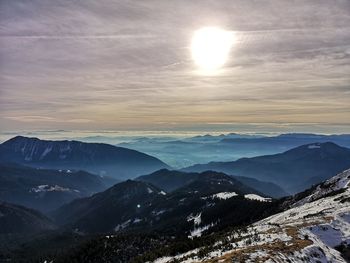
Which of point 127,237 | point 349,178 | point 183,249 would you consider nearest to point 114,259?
point 127,237

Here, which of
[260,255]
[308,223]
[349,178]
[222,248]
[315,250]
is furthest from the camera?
[349,178]

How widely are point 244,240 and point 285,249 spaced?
31.6 feet

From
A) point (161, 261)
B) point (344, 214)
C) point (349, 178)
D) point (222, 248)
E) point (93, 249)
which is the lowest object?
point (93, 249)

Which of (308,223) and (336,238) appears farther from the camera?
(308,223)

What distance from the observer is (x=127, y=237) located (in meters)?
147

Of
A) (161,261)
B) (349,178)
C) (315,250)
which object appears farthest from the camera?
(349,178)

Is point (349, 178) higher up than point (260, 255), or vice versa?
point (349, 178)

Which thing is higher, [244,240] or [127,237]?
[244,240]

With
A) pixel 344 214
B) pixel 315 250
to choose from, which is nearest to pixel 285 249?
pixel 315 250

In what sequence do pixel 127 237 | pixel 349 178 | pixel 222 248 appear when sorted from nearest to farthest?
pixel 222 248 < pixel 349 178 < pixel 127 237

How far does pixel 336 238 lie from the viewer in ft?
172

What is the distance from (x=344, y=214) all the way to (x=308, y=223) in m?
8.75

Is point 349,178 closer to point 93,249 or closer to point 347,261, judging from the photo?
point 347,261

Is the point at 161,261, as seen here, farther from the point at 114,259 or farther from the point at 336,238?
the point at 114,259
